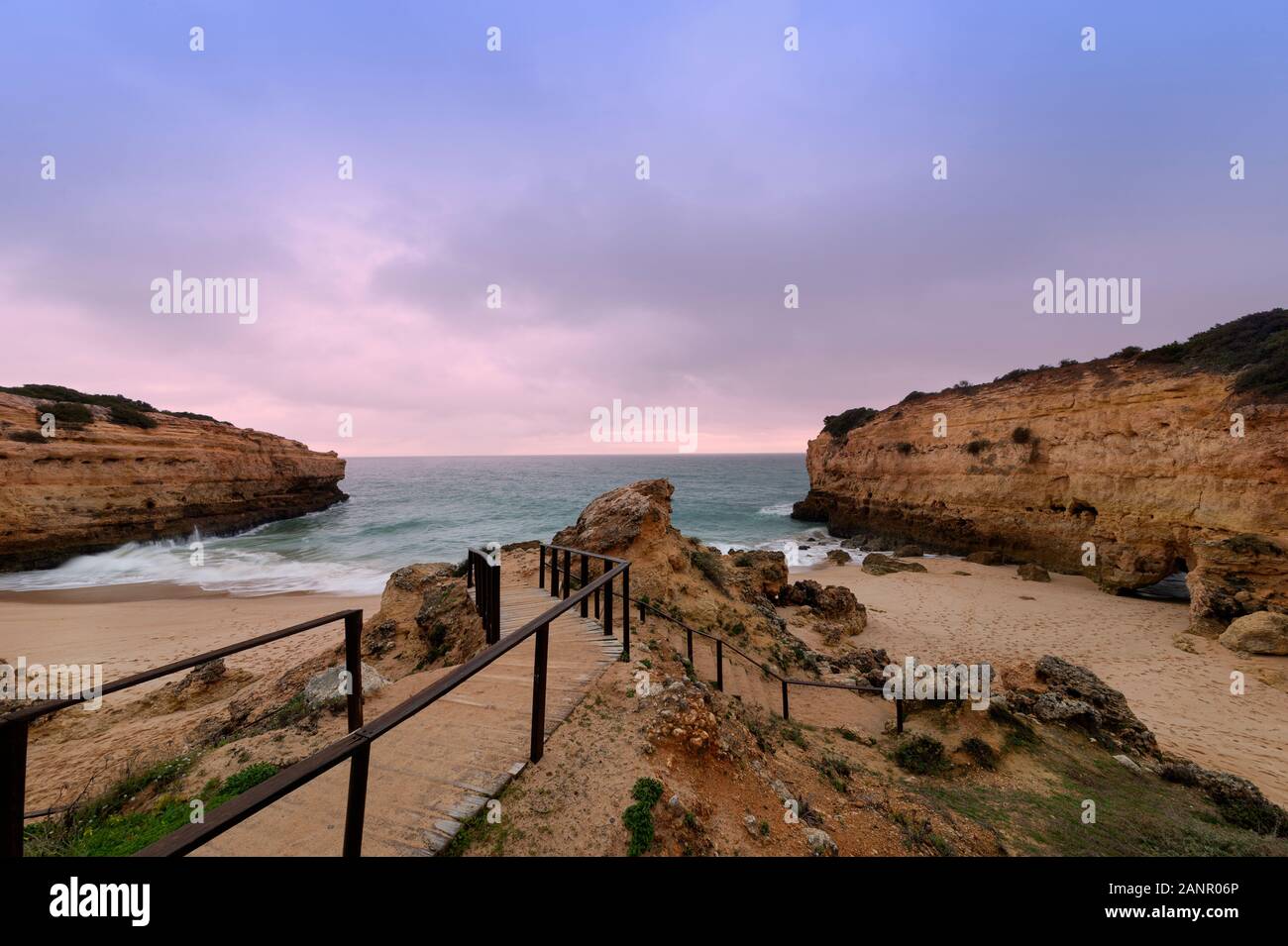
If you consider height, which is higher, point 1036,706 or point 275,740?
point 275,740

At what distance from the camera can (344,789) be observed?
3.36 metres

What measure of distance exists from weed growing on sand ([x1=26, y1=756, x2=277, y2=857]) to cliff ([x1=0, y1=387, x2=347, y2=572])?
28.7 meters

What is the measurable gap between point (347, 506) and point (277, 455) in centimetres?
Result: 1157

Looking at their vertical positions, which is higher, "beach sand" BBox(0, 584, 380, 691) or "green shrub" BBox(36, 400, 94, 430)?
"green shrub" BBox(36, 400, 94, 430)

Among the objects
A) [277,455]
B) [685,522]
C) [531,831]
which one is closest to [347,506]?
[277,455]

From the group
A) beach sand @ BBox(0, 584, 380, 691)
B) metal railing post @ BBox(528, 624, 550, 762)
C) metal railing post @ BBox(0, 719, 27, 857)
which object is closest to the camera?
metal railing post @ BBox(0, 719, 27, 857)

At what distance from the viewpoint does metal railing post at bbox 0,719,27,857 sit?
5.86 ft

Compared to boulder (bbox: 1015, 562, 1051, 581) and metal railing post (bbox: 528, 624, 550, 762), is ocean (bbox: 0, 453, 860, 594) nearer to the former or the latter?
boulder (bbox: 1015, 562, 1051, 581)

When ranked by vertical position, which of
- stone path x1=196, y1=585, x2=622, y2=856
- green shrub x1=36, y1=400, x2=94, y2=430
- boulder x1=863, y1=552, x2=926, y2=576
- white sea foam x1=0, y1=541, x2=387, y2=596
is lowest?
boulder x1=863, y1=552, x2=926, y2=576

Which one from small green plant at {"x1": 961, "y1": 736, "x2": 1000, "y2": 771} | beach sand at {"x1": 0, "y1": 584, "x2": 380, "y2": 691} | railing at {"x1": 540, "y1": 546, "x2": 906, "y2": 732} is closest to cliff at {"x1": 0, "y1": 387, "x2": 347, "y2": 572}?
beach sand at {"x1": 0, "y1": 584, "x2": 380, "y2": 691}

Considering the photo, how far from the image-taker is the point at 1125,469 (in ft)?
59.9
